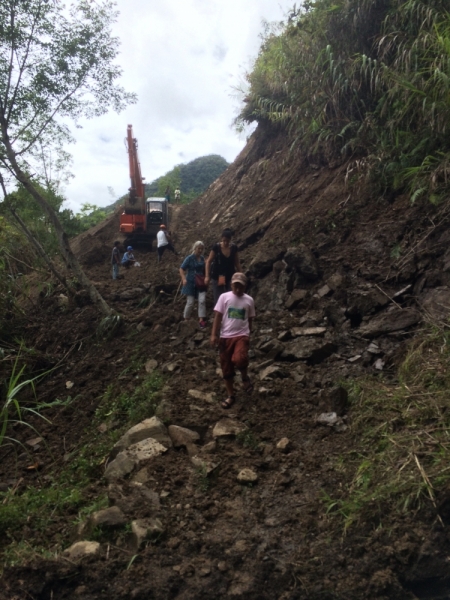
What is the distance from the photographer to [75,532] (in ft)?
12.1

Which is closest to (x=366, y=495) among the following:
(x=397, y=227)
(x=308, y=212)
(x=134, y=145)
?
(x=397, y=227)

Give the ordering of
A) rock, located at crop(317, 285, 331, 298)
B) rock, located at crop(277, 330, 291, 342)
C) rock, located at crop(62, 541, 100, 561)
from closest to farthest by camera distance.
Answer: rock, located at crop(62, 541, 100, 561), rock, located at crop(277, 330, 291, 342), rock, located at crop(317, 285, 331, 298)

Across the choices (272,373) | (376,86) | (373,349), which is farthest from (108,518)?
(376,86)

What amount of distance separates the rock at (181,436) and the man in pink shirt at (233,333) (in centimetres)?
65

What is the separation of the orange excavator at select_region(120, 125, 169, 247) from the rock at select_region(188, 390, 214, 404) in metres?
13.4

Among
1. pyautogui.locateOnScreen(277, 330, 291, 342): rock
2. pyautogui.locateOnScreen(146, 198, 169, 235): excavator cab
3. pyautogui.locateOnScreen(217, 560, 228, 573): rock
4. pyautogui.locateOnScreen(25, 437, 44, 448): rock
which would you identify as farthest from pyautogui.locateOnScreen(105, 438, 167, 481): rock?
pyautogui.locateOnScreen(146, 198, 169, 235): excavator cab

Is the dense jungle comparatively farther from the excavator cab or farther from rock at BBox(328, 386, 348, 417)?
the excavator cab

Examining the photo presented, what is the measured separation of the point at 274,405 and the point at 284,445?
2.45 ft

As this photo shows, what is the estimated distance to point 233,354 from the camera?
207 inches

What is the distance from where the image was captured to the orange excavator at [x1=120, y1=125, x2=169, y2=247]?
18484 mm

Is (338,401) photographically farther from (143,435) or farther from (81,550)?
(81,550)

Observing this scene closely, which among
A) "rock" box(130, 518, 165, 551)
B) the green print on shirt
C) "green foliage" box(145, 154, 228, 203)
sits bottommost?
"rock" box(130, 518, 165, 551)

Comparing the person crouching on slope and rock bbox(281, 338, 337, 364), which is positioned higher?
the person crouching on slope

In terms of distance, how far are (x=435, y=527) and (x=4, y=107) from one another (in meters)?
9.15
